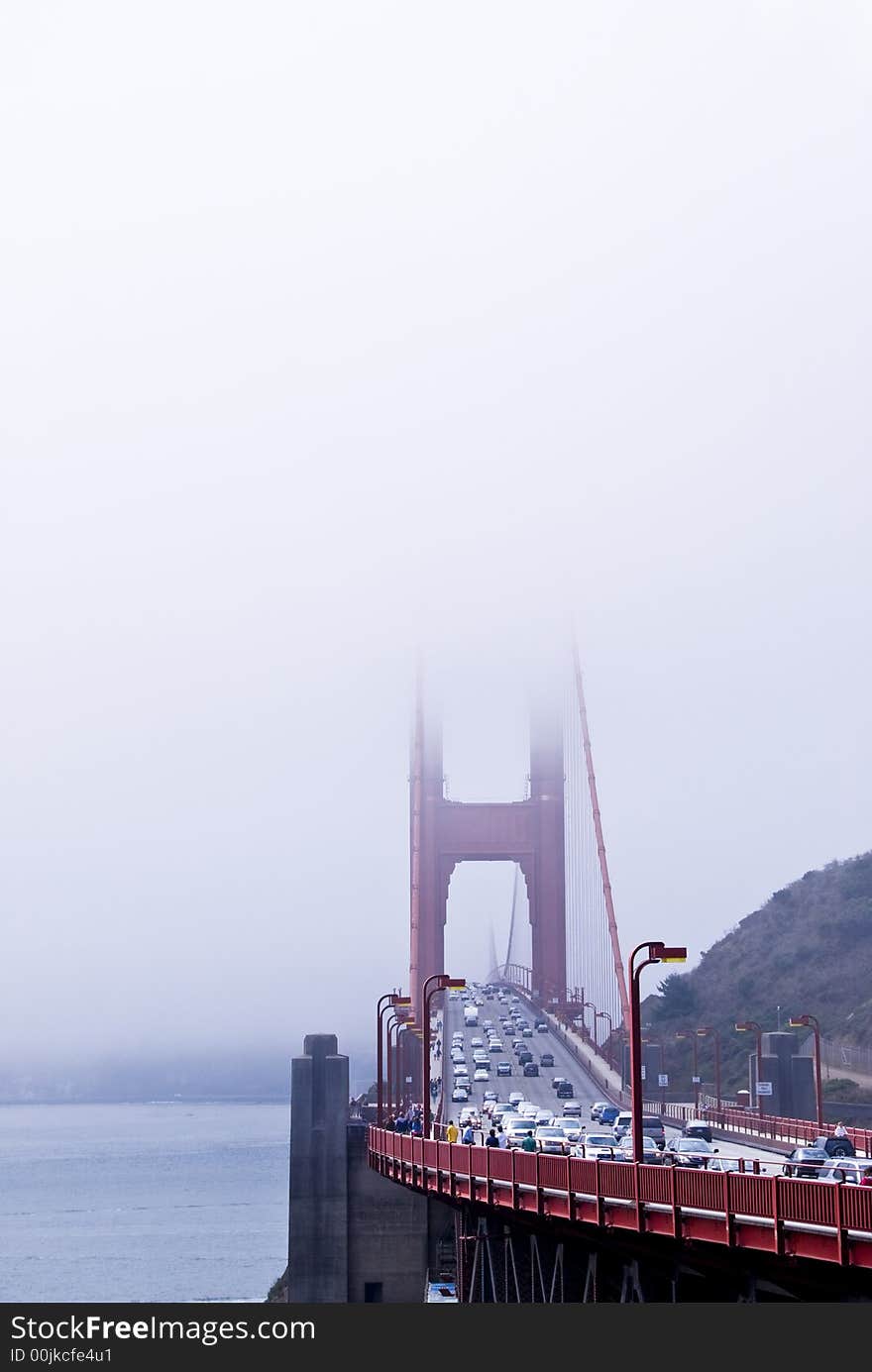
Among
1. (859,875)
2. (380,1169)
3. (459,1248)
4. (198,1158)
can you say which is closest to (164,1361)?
(459,1248)

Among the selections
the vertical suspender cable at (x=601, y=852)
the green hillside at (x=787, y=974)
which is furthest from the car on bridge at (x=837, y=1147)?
the green hillside at (x=787, y=974)

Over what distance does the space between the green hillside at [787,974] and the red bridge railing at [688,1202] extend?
6661cm

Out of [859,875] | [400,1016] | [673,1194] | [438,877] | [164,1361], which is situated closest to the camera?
[164,1361]

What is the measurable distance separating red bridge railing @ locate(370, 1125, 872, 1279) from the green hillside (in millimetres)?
66606

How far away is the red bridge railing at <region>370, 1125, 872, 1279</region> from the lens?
2017cm

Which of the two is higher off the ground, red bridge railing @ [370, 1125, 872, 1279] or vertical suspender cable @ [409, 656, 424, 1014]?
vertical suspender cable @ [409, 656, 424, 1014]

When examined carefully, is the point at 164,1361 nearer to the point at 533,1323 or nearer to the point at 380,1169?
the point at 533,1323

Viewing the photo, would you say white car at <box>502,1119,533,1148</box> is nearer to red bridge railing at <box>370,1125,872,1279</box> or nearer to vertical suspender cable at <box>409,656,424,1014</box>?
red bridge railing at <box>370,1125,872,1279</box>

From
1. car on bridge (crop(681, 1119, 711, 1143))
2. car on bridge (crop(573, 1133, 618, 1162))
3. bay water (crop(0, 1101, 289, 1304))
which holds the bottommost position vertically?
bay water (crop(0, 1101, 289, 1304))

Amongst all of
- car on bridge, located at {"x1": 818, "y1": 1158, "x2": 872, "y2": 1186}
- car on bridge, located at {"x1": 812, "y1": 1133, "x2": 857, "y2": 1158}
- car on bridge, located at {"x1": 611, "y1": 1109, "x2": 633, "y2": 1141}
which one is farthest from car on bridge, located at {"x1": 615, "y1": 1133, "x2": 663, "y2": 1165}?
car on bridge, located at {"x1": 812, "y1": 1133, "x2": 857, "y2": 1158}

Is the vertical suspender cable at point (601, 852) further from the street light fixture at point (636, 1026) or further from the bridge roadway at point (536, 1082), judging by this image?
the street light fixture at point (636, 1026)

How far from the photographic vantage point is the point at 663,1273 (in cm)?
2677

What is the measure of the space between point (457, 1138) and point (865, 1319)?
2235 centimetres

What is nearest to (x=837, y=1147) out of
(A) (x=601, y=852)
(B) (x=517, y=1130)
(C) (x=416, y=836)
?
(B) (x=517, y=1130)
